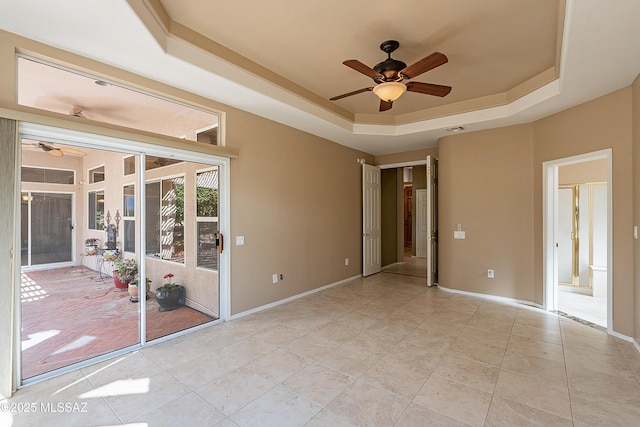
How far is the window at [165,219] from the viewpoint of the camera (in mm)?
3188

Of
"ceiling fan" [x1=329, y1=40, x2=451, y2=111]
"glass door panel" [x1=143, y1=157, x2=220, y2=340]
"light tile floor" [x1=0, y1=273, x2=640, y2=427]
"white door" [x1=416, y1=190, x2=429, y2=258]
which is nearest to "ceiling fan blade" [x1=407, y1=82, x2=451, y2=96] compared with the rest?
"ceiling fan" [x1=329, y1=40, x2=451, y2=111]

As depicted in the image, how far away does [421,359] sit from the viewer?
2.80m

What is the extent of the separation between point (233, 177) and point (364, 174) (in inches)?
123

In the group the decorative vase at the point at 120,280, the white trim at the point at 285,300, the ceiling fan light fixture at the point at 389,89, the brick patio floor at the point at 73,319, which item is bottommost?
the white trim at the point at 285,300

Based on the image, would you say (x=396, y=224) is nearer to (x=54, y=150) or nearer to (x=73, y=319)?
(x=73, y=319)

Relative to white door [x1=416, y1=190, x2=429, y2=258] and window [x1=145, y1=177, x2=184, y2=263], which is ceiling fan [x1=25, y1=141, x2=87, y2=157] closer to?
window [x1=145, y1=177, x2=184, y2=263]

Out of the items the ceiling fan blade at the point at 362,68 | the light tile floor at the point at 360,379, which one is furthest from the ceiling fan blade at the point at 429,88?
the light tile floor at the point at 360,379

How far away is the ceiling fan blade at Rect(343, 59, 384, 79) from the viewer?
2.54 m

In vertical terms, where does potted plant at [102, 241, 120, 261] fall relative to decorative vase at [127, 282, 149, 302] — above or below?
above

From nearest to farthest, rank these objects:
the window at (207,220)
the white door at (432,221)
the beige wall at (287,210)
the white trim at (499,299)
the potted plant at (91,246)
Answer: the potted plant at (91,246) → the window at (207,220) → the beige wall at (287,210) → the white trim at (499,299) → the white door at (432,221)

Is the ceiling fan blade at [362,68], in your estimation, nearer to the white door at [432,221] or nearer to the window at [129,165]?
the window at [129,165]

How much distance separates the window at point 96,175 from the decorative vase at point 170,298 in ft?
4.44

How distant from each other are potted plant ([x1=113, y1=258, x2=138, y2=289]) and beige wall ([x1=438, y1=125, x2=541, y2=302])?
15.6ft

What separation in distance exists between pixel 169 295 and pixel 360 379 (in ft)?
8.13
